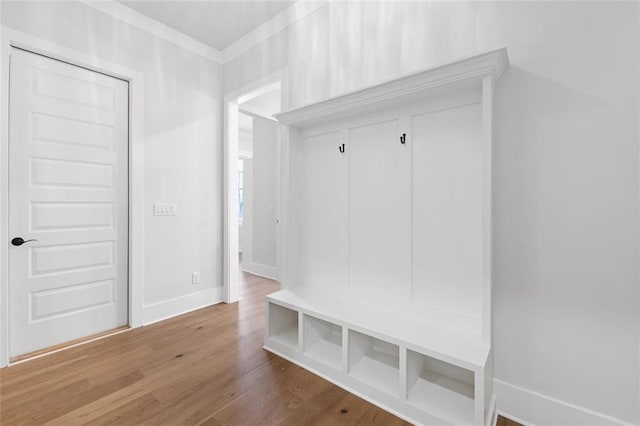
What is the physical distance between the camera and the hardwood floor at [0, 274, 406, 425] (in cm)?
155

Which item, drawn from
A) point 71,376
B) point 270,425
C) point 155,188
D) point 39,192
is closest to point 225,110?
point 155,188

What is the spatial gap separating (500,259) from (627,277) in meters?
0.48

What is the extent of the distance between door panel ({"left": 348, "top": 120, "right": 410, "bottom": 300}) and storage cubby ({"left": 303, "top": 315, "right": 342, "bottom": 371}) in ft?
1.21

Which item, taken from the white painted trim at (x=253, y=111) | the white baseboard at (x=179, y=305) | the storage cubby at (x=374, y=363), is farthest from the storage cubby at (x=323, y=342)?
the white painted trim at (x=253, y=111)

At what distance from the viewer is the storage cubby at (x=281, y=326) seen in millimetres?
2195

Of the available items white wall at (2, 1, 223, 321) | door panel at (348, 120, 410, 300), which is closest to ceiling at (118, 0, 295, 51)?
white wall at (2, 1, 223, 321)

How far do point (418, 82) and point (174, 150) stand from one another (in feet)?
7.93

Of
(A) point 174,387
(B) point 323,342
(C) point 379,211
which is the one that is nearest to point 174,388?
(A) point 174,387

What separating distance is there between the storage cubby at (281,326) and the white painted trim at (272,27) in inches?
96.4

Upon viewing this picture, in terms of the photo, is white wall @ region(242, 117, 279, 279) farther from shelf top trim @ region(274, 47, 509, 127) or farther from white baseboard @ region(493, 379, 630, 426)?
white baseboard @ region(493, 379, 630, 426)

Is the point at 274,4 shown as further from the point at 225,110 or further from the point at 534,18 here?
the point at 534,18

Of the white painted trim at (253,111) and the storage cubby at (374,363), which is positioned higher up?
the white painted trim at (253,111)

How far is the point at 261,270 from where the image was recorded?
15.4ft

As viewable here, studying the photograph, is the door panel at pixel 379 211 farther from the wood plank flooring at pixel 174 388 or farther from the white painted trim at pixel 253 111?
the white painted trim at pixel 253 111
